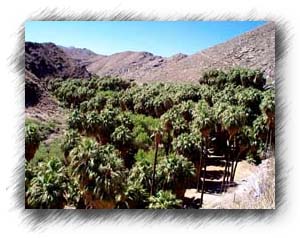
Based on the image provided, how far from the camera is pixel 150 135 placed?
455 inches

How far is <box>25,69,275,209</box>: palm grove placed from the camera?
10.7 m

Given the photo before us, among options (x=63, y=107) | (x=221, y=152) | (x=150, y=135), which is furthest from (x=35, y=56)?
(x=221, y=152)

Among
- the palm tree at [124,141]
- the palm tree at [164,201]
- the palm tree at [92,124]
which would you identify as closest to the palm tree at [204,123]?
the palm tree at [164,201]

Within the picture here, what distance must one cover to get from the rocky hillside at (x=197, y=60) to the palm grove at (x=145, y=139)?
0.70ft

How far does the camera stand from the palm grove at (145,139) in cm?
1067

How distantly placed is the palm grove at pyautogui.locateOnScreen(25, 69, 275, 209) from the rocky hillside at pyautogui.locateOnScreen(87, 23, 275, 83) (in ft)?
0.70

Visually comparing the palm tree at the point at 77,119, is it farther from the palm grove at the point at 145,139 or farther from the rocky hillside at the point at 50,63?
the rocky hillside at the point at 50,63

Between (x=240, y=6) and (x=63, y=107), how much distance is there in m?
4.29

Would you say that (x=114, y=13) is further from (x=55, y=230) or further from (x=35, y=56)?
(x=55, y=230)

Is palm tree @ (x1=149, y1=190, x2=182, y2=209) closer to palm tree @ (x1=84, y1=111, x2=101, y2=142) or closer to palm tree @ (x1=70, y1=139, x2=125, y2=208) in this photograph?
palm tree @ (x1=70, y1=139, x2=125, y2=208)

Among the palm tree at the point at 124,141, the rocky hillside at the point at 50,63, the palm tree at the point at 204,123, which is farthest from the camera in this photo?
the palm tree at the point at 204,123

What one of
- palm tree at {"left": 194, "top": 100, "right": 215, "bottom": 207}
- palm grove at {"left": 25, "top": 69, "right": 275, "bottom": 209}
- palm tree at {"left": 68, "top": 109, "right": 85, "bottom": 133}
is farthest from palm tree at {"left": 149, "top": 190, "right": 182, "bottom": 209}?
palm tree at {"left": 68, "top": 109, "right": 85, "bottom": 133}

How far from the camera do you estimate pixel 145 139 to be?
11.8 meters

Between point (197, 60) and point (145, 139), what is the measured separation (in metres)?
2.20
